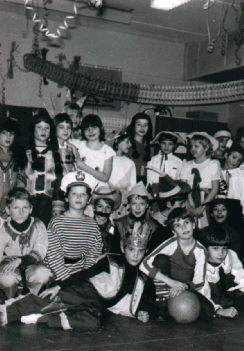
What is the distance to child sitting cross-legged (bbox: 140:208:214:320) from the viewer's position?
3256 millimetres

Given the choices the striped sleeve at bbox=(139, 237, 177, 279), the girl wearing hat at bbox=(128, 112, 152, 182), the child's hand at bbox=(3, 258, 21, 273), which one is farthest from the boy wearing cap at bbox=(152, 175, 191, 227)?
the child's hand at bbox=(3, 258, 21, 273)

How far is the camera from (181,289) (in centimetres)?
321

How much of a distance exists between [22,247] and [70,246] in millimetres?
343

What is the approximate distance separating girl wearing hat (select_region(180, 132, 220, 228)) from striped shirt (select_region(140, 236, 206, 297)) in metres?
0.88

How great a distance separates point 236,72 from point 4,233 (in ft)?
15.9

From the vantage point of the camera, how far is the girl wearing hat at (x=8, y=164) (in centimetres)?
377

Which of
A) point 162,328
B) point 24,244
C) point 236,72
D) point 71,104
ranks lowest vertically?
point 162,328

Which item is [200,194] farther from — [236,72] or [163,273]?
[236,72]

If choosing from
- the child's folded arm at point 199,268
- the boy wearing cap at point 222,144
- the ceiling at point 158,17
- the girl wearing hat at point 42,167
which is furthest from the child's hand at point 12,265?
the ceiling at point 158,17

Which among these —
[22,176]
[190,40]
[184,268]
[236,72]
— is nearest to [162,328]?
[184,268]

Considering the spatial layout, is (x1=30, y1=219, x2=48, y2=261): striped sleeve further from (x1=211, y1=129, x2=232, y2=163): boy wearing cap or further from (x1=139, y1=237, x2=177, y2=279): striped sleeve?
(x1=211, y1=129, x2=232, y2=163): boy wearing cap

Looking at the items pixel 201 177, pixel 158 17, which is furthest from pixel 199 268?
pixel 158 17

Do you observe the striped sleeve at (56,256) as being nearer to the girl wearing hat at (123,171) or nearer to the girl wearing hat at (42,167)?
the girl wearing hat at (42,167)

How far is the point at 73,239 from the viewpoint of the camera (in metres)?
3.35
